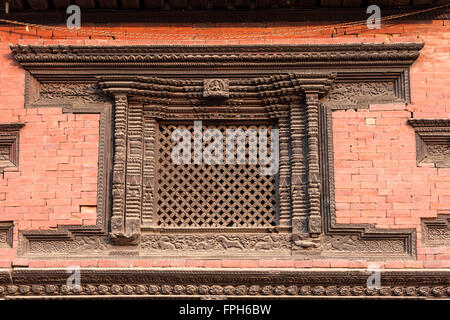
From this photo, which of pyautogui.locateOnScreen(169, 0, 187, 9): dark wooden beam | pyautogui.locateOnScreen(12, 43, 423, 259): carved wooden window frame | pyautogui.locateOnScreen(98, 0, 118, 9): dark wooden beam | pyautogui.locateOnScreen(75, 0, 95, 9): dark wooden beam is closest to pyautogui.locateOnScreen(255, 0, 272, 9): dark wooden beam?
pyautogui.locateOnScreen(12, 43, 423, 259): carved wooden window frame

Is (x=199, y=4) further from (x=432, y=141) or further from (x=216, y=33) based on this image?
(x=432, y=141)

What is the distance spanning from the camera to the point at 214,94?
22.8ft

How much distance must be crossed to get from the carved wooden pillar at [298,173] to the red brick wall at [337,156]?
326 mm

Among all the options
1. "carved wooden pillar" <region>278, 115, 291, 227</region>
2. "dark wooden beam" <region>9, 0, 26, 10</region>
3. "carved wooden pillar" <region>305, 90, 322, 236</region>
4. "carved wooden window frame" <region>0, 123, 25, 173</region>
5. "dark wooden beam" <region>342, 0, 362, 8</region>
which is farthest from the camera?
"dark wooden beam" <region>9, 0, 26, 10</region>

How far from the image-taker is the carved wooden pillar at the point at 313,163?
6.61 meters

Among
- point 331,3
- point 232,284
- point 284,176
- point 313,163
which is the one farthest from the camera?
point 331,3

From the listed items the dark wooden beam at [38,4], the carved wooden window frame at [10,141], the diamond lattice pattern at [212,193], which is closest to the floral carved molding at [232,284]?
the diamond lattice pattern at [212,193]

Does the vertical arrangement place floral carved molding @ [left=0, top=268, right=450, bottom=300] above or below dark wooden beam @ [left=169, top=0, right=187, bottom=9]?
below

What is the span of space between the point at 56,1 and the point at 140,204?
2278 mm

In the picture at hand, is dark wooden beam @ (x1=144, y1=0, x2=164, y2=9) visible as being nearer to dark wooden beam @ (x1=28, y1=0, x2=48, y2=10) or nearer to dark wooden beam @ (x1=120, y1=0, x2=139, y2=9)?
dark wooden beam @ (x1=120, y1=0, x2=139, y2=9)

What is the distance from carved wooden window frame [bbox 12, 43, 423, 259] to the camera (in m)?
6.70

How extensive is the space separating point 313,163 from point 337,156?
10.0 inches

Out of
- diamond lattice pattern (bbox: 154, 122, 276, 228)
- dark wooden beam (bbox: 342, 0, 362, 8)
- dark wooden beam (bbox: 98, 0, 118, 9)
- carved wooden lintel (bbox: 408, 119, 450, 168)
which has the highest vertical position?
dark wooden beam (bbox: 98, 0, 118, 9)

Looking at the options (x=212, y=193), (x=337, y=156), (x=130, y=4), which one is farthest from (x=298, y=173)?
(x=130, y=4)
